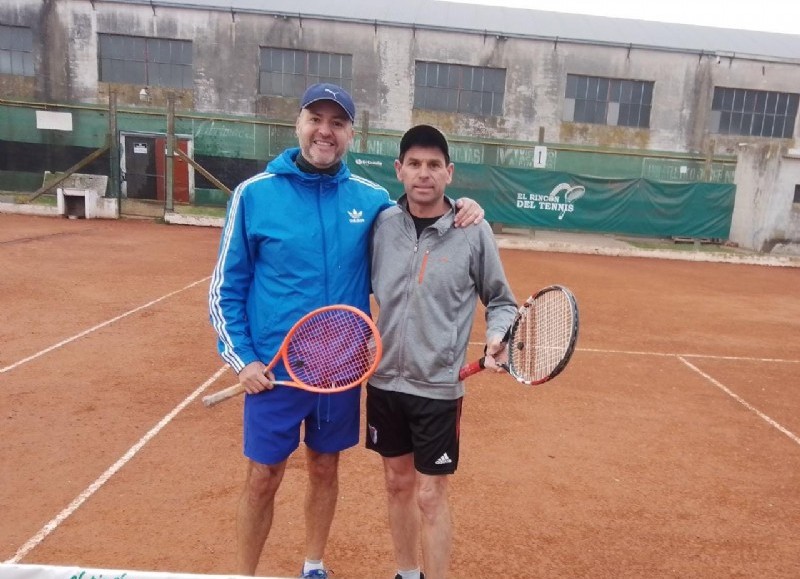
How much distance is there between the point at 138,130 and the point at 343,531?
68.9ft

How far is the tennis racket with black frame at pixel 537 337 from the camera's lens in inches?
102

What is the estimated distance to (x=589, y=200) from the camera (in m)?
16.5

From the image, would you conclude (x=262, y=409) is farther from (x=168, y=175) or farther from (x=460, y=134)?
(x=460, y=134)

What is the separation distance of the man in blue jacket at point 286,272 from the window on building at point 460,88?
23.4m

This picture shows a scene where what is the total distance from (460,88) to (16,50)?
18.0m

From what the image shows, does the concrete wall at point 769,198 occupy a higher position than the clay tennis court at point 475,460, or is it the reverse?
the concrete wall at point 769,198

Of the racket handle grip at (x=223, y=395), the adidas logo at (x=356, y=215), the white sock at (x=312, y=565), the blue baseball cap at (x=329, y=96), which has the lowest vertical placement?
the white sock at (x=312, y=565)

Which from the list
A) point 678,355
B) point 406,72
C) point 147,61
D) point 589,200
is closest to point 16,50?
point 147,61

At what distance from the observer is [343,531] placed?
11.4 ft

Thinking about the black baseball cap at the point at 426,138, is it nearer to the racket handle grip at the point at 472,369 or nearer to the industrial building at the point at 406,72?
the racket handle grip at the point at 472,369

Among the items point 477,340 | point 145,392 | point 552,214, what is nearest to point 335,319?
point 145,392

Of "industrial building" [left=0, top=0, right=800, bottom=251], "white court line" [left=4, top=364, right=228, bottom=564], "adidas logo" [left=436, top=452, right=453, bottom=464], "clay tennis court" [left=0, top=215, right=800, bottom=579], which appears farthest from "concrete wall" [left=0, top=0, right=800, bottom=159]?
"adidas logo" [left=436, top=452, right=453, bottom=464]

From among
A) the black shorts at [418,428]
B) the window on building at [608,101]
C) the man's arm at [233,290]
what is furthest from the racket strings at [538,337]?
the window on building at [608,101]

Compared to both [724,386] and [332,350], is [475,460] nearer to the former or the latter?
[332,350]
